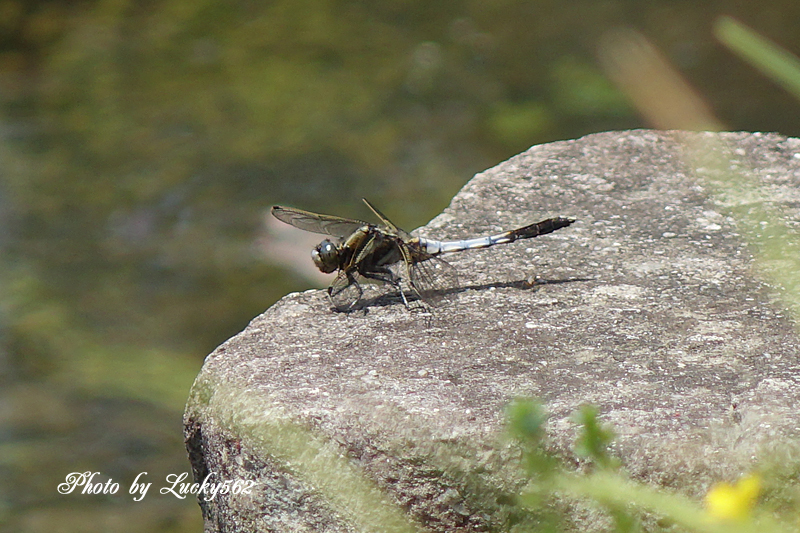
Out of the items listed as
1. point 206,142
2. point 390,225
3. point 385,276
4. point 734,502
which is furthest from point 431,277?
point 206,142

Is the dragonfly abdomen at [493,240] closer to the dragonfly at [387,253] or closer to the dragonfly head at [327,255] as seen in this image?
the dragonfly at [387,253]

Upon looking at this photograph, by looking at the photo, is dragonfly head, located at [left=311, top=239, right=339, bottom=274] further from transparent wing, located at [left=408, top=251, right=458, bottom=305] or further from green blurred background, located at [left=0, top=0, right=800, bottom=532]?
green blurred background, located at [left=0, top=0, right=800, bottom=532]

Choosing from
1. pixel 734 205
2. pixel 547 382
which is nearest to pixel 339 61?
pixel 734 205

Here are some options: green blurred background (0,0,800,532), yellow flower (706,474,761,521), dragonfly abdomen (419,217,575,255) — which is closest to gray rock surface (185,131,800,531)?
dragonfly abdomen (419,217,575,255)

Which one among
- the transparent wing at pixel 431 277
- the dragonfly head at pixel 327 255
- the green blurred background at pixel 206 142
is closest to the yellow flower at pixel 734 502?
the transparent wing at pixel 431 277

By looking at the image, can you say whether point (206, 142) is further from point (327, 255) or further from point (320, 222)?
point (327, 255)

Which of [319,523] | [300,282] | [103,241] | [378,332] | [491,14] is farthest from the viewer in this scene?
[491,14]

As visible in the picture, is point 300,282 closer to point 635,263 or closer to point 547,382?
point 635,263

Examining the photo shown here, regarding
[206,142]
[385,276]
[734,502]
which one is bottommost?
[206,142]
